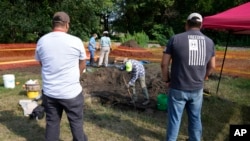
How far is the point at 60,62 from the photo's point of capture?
142 inches

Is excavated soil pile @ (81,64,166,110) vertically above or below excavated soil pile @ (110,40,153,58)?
below

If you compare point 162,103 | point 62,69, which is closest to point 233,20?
point 162,103

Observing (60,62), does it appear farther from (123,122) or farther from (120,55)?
(120,55)

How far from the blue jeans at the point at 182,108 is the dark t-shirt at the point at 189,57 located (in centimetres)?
9

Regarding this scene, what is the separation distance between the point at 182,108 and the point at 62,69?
1.61 meters

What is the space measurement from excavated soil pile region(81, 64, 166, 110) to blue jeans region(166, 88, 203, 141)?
2.58m

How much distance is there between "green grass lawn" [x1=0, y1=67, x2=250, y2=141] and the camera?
5.20 meters

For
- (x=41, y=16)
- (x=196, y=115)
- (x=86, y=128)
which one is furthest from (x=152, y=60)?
(x=196, y=115)

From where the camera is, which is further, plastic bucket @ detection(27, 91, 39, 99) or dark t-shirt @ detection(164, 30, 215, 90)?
plastic bucket @ detection(27, 91, 39, 99)

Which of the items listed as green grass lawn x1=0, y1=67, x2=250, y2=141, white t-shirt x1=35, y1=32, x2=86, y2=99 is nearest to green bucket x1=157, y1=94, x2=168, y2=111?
green grass lawn x1=0, y1=67, x2=250, y2=141

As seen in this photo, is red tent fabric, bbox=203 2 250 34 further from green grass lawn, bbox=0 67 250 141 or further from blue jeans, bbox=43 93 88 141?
blue jeans, bbox=43 93 88 141

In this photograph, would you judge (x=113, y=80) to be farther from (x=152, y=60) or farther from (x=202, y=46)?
(x=152, y=60)

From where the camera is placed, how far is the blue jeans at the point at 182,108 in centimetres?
398

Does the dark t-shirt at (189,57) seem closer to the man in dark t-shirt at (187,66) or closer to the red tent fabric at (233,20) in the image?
the man in dark t-shirt at (187,66)
